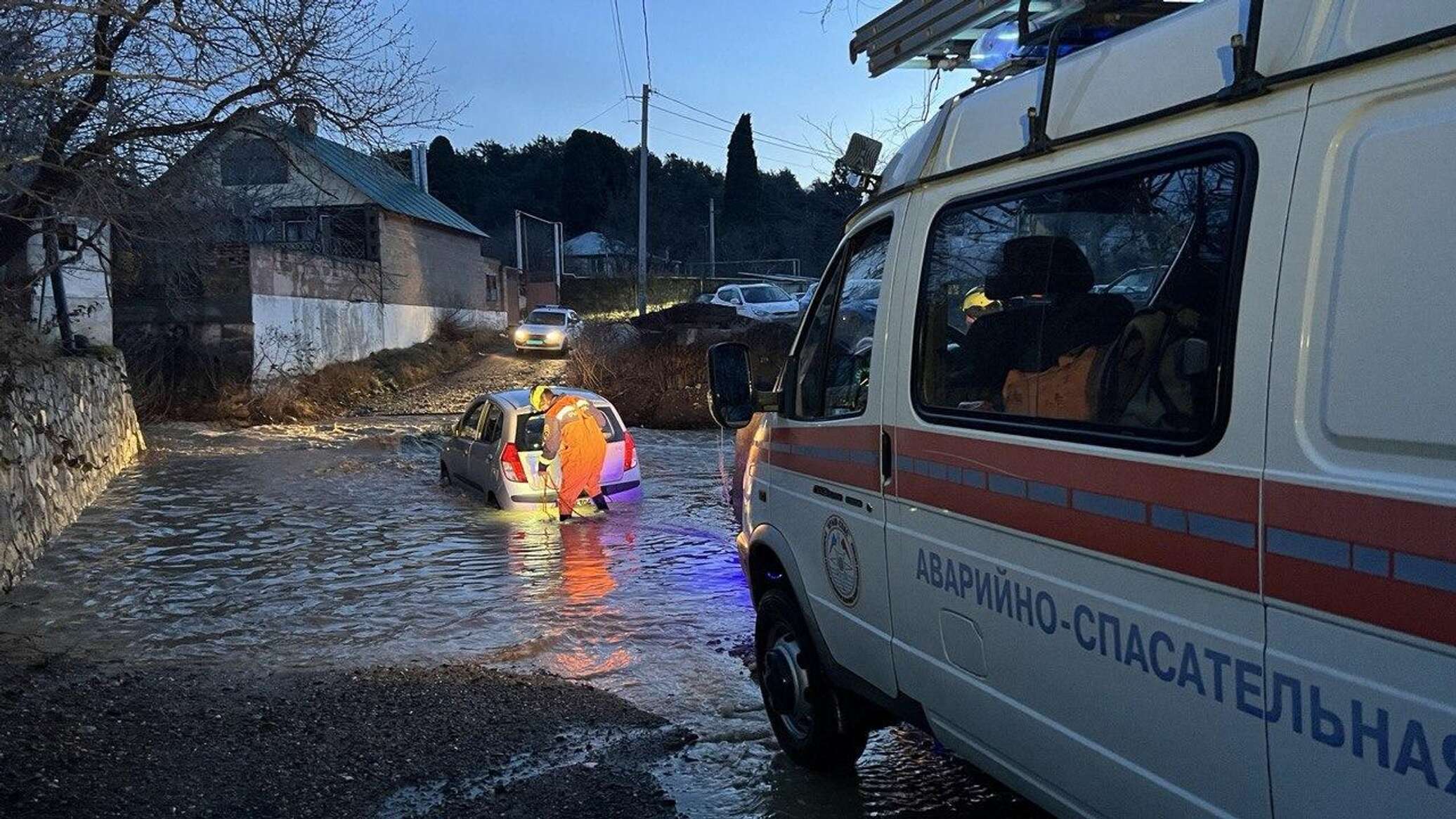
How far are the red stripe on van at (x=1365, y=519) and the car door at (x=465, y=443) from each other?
486 inches

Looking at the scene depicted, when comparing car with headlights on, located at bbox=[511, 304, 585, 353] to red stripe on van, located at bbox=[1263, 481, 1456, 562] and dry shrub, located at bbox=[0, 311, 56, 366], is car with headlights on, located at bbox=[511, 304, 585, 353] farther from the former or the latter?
red stripe on van, located at bbox=[1263, 481, 1456, 562]

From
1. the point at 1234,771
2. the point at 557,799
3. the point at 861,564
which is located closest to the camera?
the point at 1234,771

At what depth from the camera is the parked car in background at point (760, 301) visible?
3297 cm

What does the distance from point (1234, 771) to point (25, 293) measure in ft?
59.3

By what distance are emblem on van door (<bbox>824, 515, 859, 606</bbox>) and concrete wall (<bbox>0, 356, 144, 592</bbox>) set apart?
828 centimetres

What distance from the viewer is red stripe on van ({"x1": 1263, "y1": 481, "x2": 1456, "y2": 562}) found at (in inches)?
77.5

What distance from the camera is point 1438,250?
204 cm

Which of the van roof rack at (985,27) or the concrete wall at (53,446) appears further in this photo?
the concrete wall at (53,446)

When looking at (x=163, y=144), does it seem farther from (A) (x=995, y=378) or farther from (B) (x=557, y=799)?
(A) (x=995, y=378)

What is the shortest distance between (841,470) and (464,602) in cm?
568

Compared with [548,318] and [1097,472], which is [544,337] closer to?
[548,318]

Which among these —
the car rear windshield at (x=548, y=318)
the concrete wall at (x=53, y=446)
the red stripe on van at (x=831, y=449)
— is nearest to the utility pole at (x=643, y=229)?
the car rear windshield at (x=548, y=318)

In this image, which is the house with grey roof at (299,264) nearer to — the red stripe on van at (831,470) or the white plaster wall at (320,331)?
the white plaster wall at (320,331)

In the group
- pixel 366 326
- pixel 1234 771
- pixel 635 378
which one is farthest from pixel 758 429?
pixel 366 326
